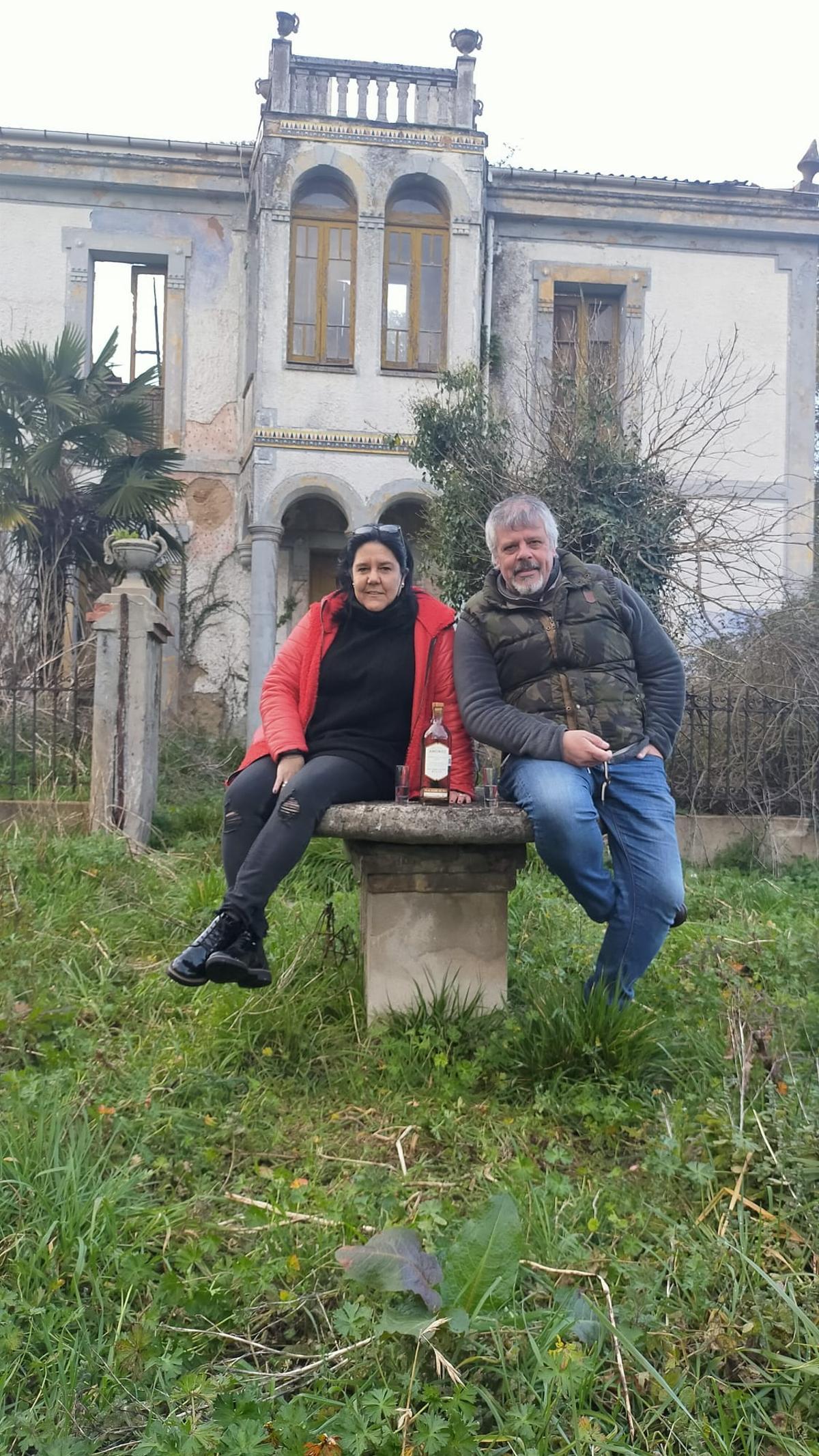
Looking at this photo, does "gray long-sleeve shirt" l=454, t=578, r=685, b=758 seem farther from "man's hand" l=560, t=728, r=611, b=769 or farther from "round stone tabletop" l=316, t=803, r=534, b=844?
"round stone tabletop" l=316, t=803, r=534, b=844

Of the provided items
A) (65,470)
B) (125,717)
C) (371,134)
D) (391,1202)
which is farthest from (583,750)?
(371,134)

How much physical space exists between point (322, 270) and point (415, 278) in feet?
3.78

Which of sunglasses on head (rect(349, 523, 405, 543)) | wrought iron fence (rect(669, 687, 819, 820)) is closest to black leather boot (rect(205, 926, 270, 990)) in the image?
sunglasses on head (rect(349, 523, 405, 543))

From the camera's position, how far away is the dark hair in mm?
3682

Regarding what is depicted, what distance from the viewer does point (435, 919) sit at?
3.43 meters

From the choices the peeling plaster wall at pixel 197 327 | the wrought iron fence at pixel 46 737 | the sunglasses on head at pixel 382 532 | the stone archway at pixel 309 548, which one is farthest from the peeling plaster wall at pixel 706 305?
the sunglasses on head at pixel 382 532

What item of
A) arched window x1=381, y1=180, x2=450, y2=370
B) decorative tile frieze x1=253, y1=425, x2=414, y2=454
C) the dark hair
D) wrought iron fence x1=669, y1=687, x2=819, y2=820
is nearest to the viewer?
the dark hair

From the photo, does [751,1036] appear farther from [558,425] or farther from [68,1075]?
[558,425]

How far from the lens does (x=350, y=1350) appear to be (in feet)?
6.27

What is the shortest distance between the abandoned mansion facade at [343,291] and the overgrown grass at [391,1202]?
33.3 ft

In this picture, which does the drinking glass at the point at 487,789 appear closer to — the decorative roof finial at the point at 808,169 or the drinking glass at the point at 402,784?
the drinking glass at the point at 402,784

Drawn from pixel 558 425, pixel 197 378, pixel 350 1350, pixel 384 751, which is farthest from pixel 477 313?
pixel 350 1350

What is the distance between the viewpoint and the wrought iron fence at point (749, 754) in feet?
25.4

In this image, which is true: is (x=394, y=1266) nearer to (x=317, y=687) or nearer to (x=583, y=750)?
(x=583, y=750)
